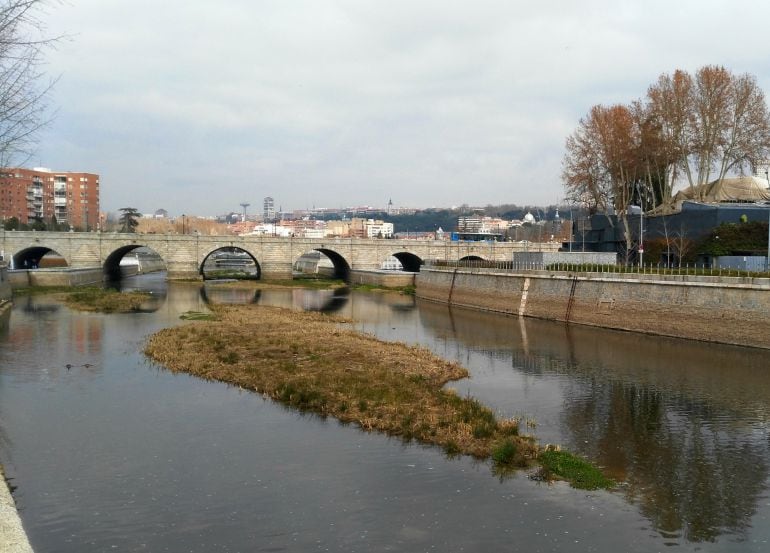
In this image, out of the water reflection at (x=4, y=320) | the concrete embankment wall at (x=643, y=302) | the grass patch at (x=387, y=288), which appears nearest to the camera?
the concrete embankment wall at (x=643, y=302)

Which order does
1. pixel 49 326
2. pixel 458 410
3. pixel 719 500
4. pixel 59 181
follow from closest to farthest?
pixel 719 500 → pixel 458 410 → pixel 49 326 → pixel 59 181

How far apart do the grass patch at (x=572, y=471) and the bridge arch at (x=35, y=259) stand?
92664mm

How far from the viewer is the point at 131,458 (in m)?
19.9

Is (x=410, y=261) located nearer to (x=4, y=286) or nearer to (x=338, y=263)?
(x=338, y=263)

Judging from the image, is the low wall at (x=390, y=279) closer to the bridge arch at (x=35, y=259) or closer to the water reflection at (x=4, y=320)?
the bridge arch at (x=35, y=259)

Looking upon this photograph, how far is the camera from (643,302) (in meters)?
48.7

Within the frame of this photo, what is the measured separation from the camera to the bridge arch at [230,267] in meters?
106

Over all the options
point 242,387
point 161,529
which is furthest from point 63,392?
point 161,529

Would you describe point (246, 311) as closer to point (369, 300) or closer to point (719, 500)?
point (369, 300)

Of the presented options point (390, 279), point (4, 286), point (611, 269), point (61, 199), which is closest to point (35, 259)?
point (4, 286)

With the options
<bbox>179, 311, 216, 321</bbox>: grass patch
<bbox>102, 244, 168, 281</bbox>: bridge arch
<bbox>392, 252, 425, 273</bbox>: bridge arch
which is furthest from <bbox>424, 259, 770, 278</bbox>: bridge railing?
<bbox>102, 244, 168, 281</bbox>: bridge arch

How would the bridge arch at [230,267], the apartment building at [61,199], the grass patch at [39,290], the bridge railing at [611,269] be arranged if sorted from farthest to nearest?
the apartment building at [61,199] → the bridge arch at [230,267] → the grass patch at [39,290] → the bridge railing at [611,269]

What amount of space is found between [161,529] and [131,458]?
17.0 ft

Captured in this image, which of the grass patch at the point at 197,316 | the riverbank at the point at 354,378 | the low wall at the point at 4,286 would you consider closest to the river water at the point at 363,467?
the riverbank at the point at 354,378
